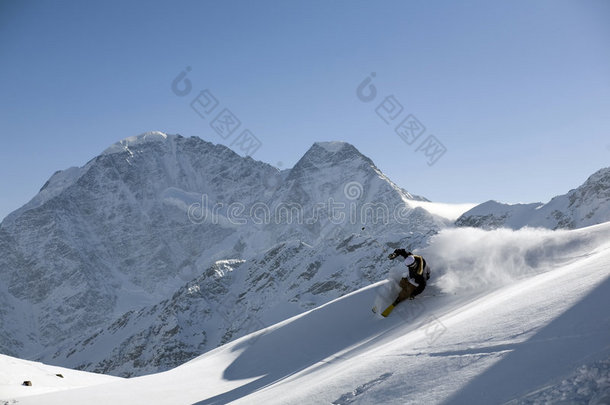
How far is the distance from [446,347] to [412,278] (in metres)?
5.83

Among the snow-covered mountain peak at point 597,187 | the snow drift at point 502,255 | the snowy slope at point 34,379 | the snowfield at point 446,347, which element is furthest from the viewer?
the snow-covered mountain peak at point 597,187

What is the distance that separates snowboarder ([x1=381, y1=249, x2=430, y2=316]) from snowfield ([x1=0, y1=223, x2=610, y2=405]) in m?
0.22

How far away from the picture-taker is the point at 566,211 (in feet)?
449

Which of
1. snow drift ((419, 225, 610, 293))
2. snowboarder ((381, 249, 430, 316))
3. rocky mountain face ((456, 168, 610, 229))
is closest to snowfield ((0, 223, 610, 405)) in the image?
snow drift ((419, 225, 610, 293))

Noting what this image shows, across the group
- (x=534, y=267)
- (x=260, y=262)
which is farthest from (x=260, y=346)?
(x=260, y=262)

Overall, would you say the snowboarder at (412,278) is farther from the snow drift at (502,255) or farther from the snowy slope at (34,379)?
the snowy slope at (34,379)

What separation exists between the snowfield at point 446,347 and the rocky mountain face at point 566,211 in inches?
4795

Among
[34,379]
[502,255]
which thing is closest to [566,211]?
[502,255]

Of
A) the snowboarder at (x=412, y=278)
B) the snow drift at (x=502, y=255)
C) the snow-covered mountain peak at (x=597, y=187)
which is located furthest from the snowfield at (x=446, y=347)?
the snow-covered mountain peak at (x=597, y=187)

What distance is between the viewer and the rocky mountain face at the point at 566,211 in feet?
414

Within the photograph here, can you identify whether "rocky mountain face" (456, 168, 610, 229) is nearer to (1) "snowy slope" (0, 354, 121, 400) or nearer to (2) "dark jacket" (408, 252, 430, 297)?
(2) "dark jacket" (408, 252, 430, 297)

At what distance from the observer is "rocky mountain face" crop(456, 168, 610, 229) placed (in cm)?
12625

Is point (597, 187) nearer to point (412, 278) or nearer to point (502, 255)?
point (502, 255)

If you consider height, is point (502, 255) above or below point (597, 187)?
above
